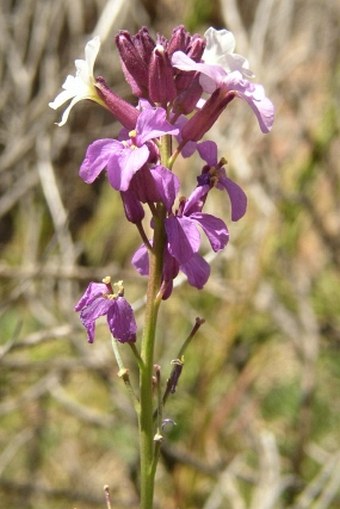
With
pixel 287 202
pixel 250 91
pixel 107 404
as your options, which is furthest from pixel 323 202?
pixel 250 91

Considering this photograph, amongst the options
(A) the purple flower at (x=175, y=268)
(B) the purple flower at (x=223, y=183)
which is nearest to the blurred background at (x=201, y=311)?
(A) the purple flower at (x=175, y=268)

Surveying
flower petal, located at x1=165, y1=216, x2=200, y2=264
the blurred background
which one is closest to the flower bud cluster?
flower petal, located at x1=165, y1=216, x2=200, y2=264

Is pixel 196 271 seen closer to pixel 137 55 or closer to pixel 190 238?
pixel 190 238

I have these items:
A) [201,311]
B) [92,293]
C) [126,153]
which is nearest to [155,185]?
[126,153]

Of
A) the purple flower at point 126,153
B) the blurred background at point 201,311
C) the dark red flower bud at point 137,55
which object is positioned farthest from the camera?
the blurred background at point 201,311

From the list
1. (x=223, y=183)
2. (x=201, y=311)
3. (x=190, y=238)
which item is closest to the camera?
(x=190, y=238)

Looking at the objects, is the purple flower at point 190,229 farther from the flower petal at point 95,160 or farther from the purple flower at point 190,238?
the flower petal at point 95,160

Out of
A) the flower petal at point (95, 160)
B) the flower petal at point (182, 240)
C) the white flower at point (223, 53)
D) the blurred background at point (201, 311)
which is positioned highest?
the white flower at point (223, 53)
